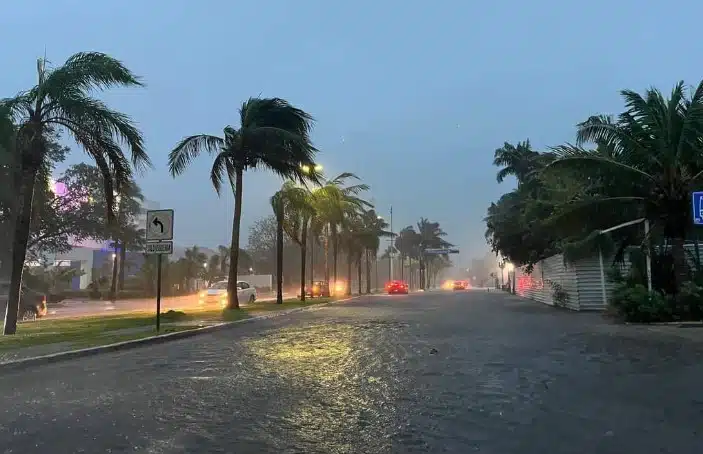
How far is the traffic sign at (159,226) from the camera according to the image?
16.2 m

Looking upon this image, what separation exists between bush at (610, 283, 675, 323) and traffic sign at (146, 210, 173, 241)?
13558 mm

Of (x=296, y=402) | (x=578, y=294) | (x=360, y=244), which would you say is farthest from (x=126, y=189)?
(x=360, y=244)

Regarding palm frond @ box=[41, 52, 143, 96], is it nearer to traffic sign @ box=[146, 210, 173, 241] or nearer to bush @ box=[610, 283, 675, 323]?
traffic sign @ box=[146, 210, 173, 241]

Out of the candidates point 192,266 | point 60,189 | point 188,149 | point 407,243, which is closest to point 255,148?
point 188,149

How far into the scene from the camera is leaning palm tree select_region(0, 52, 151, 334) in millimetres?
15484

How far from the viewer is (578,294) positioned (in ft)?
83.3

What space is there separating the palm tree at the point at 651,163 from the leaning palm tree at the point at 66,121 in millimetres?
13326

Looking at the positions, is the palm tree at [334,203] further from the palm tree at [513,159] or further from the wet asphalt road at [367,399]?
the wet asphalt road at [367,399]

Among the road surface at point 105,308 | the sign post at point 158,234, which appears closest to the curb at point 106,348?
the sign post at point 158,234

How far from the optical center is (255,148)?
24688mm

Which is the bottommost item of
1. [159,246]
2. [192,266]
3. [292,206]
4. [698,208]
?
[159,246]

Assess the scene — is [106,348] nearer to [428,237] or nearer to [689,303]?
[689,303]

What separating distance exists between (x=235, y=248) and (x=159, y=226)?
9.08m

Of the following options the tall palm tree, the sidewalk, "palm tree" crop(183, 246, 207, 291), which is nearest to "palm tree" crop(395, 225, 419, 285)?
"palm tree" crop(183, 246, 207, 291)
